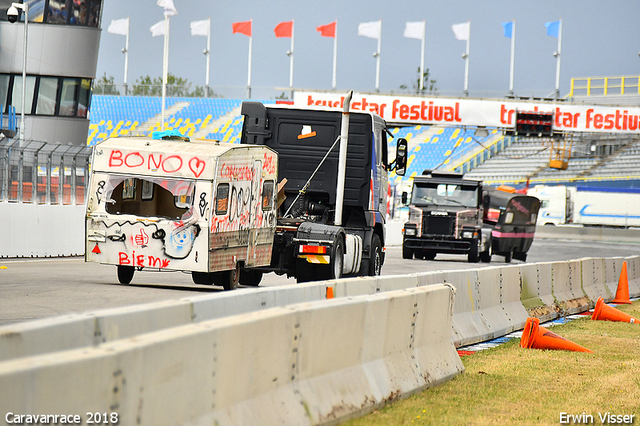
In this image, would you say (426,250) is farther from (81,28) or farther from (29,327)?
(29,327)

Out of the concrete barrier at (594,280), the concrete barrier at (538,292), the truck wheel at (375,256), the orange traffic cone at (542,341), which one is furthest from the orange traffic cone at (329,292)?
the concrete barrier at (594,280)

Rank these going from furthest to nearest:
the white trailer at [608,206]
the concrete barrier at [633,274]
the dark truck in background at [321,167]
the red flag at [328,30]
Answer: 1. the red flag at [328,30]
2. the white trailer at [608,206]
3. the concrete barrier at [633,274]
4. the dark truck in background at [321,167]

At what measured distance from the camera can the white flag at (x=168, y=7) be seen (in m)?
39.2

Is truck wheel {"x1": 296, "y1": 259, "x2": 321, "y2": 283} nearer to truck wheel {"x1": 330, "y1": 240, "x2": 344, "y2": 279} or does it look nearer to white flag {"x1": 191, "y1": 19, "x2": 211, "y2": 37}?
truck wheel {"x1": 330, "y1": 240, "x2": 344, "y2": 279}

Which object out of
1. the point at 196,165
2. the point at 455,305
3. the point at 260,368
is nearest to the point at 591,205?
the point at 196,165

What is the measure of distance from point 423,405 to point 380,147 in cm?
1145

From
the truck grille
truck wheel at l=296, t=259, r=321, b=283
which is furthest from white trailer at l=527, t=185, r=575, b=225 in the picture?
truck wheel at l=296, t=259, r=321, b=283

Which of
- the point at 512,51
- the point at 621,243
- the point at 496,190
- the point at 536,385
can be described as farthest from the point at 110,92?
the point at 536,385

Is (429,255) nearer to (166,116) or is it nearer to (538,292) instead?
(538,292)

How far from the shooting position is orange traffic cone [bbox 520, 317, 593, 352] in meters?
10.6

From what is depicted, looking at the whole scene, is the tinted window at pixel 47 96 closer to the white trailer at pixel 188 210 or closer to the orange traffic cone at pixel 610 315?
the white trailer at pixel 188 210

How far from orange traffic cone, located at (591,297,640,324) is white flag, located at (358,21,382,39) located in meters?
54.0

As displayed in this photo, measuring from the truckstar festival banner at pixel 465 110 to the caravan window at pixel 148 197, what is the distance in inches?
1168

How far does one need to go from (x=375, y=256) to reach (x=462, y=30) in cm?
5023
